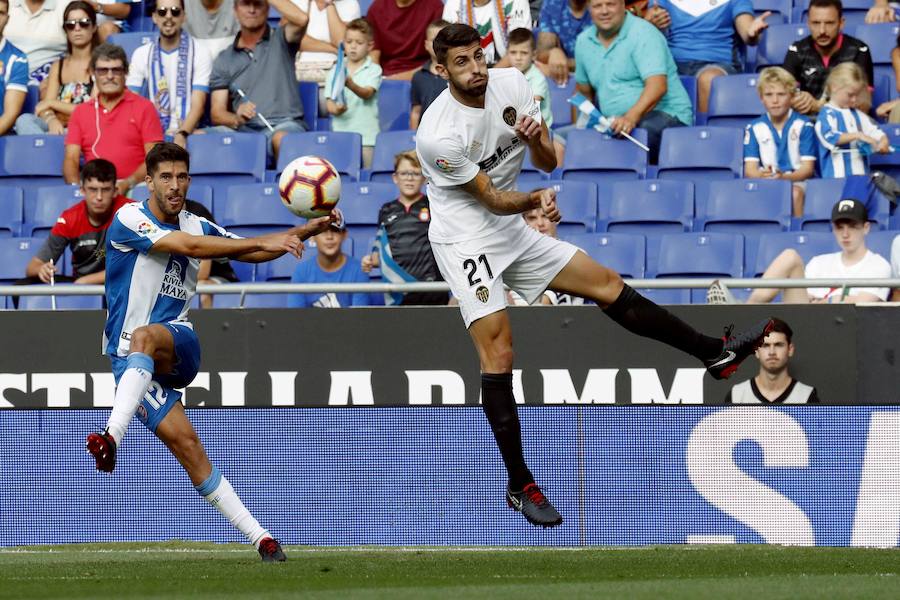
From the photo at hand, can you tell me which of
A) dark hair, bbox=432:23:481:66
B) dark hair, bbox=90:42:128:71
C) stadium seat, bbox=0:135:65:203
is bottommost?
stadium seat, bbox=0:135:65:203

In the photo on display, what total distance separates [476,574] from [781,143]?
22.3 feet

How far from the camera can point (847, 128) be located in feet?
42.1

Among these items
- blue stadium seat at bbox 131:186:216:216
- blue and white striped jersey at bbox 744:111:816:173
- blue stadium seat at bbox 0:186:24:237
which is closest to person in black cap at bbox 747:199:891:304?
blue and white striped jersey at bbox 744:111:816:173

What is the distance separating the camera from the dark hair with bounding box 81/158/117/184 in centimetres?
1158

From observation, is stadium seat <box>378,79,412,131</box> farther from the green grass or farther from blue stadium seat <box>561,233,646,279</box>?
the green grass

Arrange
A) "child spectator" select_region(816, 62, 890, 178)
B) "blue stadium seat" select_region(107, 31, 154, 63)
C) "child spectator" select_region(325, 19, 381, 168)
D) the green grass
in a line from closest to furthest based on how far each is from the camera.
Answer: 1. the green grass
2. "child spectator" select_region(816, 62, 890, 178)
3. "child spectator" select_region(325, 19, 381, 168)
4. "blue stadium seat" select_region(107, 31, 154, 63)

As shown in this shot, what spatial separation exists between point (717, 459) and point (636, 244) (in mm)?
3002

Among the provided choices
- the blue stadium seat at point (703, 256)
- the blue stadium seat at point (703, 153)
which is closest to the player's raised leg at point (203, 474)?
the blue stadium seat at point (703, 256)

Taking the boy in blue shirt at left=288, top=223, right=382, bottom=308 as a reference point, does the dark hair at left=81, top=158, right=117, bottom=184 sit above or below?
above

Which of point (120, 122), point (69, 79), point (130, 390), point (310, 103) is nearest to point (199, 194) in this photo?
point (120, 122)

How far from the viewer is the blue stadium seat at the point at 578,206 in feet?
43.3

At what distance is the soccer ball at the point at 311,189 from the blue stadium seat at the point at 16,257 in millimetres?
5366

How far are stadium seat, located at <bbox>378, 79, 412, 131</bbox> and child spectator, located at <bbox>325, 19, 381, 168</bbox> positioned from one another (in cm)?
11

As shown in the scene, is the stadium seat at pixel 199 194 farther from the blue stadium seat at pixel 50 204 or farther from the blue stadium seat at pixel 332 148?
the blue stadium seat at pixel 332 148
